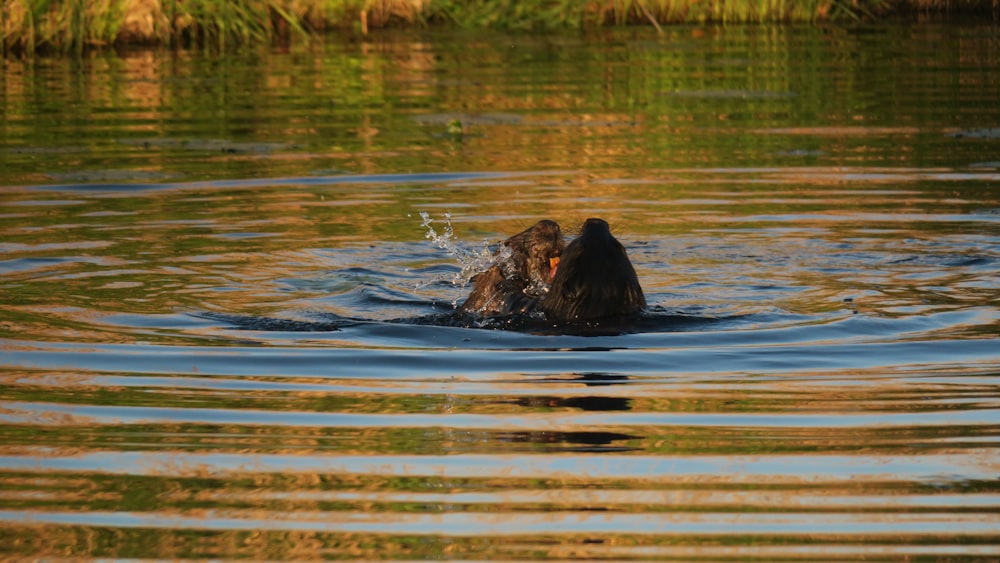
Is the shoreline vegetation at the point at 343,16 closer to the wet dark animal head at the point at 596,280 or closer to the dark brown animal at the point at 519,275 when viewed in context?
the dark brown animal at the point at 519,275

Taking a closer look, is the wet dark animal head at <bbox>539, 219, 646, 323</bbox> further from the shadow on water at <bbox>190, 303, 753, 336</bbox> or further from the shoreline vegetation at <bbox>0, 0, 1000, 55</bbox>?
the shoreline vegetation at <bbox>0, 0, 1000, 55</bbox>

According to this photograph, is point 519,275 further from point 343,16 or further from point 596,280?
point 343,16

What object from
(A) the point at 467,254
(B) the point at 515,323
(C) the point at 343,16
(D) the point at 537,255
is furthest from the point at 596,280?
(C) the point at 343,16

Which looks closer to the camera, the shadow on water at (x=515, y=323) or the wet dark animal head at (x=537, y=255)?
the shadow on water at (x=515, y=323)

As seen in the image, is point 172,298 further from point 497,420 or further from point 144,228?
point 497,420

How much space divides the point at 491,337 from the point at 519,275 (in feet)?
3.20

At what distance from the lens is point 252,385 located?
6766 millimetres

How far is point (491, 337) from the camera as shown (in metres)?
7.66

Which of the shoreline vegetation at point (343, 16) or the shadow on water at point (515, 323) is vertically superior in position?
the shoreline vegetation at point (343, 16)

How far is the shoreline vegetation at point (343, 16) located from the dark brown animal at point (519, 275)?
14.5 m

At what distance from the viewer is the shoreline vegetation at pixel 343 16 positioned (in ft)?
72.6

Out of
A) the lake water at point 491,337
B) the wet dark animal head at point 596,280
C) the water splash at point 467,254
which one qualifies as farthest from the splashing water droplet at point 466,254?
the wet dark animal head at point 596,280

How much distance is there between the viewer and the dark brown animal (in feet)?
27.2

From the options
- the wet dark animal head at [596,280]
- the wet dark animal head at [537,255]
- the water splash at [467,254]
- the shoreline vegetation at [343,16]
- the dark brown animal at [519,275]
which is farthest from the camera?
the shoreline vegetation at [343,16]
